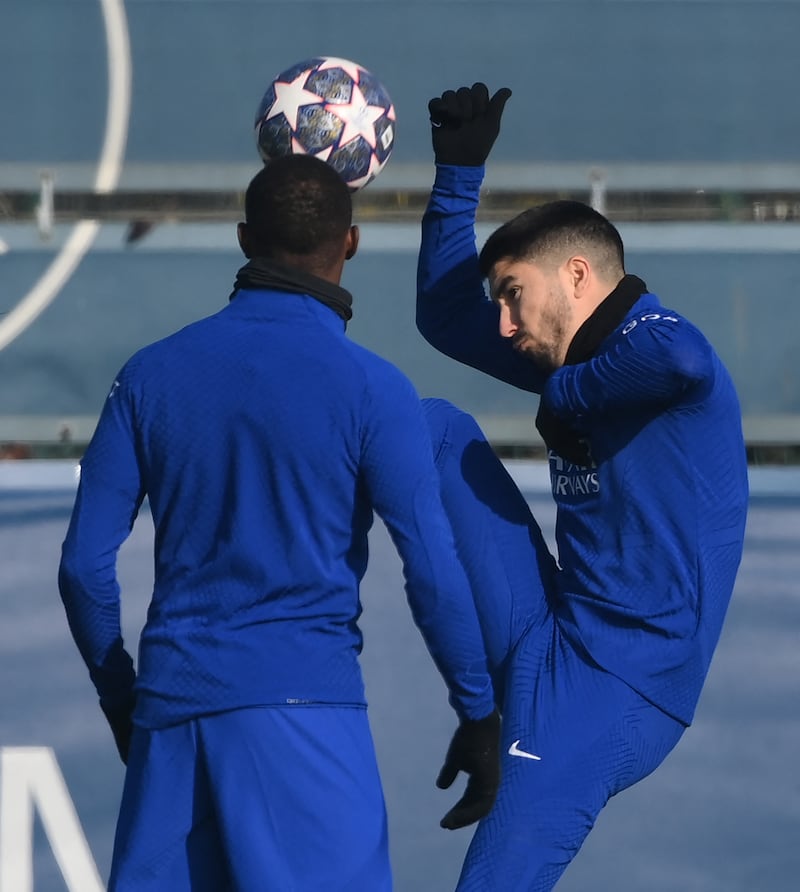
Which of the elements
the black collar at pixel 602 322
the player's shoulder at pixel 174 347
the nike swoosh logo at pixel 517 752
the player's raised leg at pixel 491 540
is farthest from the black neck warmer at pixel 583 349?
the player's shoulder at pixel 174 347

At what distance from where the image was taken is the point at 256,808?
1.68 m

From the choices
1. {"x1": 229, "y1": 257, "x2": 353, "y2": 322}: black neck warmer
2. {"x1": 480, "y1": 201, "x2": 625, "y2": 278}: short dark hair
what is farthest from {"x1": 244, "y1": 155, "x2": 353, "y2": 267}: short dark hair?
{"x1": 480, "y1": 201, "x2": 625, "y2": 278}: short dark hair

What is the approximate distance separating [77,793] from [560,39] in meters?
2.05

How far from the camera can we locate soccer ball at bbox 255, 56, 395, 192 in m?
2.42

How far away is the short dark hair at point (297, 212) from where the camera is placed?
178cm

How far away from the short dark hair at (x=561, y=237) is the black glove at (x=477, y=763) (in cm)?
65

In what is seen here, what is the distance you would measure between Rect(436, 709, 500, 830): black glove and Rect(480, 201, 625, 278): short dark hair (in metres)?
0.65

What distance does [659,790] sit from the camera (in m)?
3.13

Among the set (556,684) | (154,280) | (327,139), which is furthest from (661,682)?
(154,280)

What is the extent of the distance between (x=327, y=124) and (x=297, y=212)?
0.69 meters

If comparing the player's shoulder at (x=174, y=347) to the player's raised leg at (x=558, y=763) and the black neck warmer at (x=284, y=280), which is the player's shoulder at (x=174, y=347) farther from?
the player's raised leg at (x=558, y=763)

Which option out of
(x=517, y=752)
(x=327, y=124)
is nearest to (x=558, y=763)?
(x=517, y=752)

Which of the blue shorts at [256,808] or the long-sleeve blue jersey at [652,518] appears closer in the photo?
the blue shorts at [256,808]

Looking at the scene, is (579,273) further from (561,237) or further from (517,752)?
(517,752)
